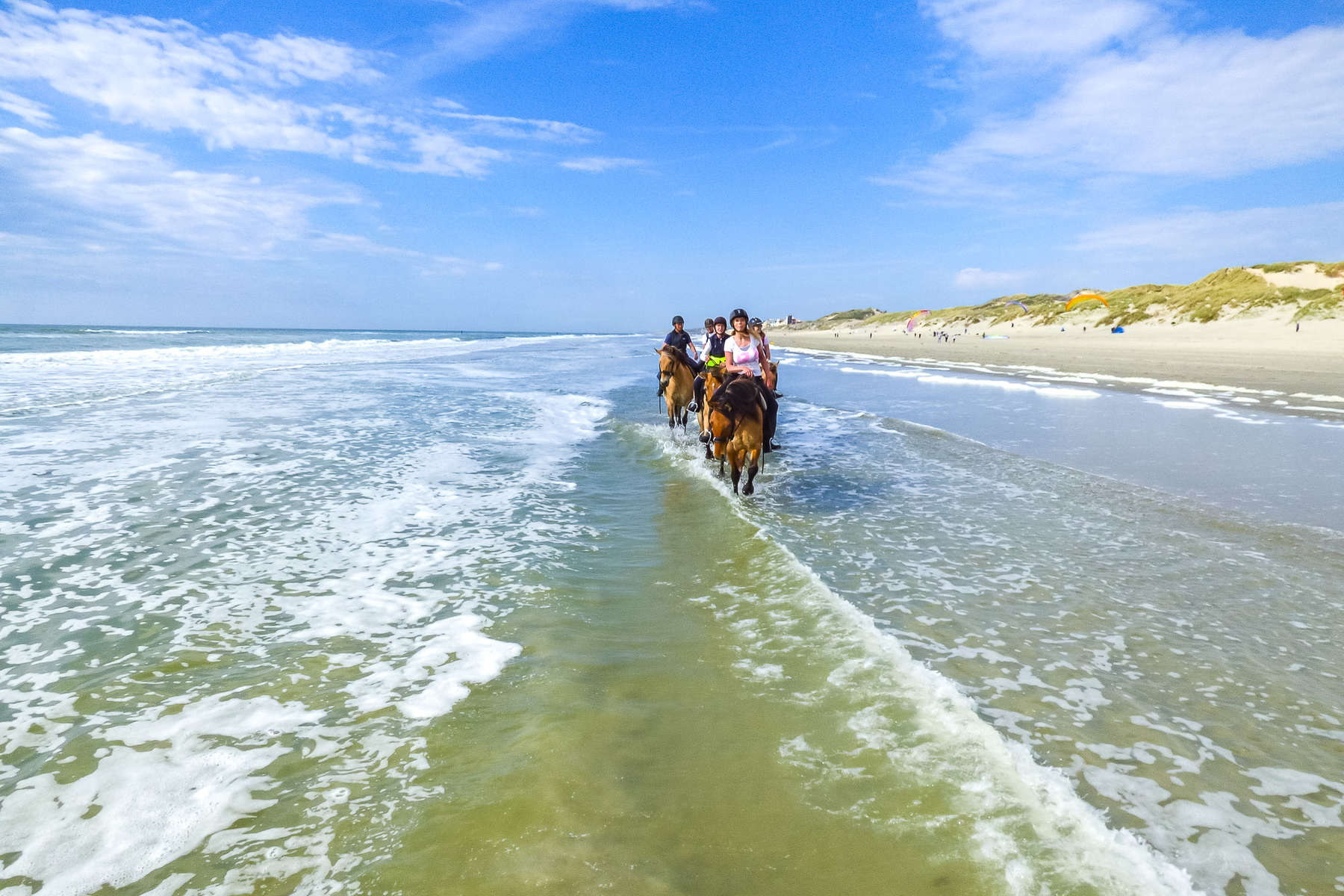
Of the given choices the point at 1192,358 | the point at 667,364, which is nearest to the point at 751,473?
the point at 667,364

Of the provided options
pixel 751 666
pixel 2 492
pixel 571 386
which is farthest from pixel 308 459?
pixel 571 386

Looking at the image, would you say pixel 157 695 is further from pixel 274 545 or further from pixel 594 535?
pixel 594 535

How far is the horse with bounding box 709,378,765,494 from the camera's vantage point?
983 cm

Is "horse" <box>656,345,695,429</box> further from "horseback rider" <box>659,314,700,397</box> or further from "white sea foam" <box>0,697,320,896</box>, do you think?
"white sea foam" <box>0,697,320,896</box>

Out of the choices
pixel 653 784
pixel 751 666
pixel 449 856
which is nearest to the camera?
pixel 449 856

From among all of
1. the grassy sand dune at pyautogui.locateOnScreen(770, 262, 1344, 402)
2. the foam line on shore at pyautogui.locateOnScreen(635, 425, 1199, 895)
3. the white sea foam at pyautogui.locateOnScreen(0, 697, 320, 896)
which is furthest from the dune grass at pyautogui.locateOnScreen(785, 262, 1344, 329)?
the white sea foam at pyautogui.locateOnScreen(0, 697, 320, 896)

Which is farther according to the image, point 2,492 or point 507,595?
point 2,492

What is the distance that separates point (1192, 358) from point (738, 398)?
35.4m

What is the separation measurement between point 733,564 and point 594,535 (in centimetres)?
182

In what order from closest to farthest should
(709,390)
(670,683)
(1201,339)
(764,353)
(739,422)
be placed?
(670,683) < (739,422) < (764,353) < (709,390) < (1201,339)

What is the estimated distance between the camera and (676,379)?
51.7ft

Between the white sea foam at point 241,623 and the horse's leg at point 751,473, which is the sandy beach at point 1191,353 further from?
the white sea foam at point 241,623

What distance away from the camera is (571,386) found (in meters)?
29.7

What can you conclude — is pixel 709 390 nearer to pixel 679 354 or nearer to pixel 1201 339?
pixel 679 354
